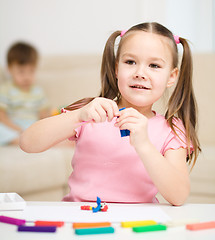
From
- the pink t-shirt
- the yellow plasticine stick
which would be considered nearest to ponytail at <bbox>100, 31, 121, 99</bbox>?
the pink t-shirt

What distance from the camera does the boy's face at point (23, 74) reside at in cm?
258

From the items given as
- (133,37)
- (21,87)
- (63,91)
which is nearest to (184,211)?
(133,37)

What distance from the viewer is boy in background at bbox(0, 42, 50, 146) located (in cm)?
246

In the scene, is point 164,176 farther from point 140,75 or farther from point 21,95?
point 21,95

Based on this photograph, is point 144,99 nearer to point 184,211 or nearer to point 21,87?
point 184,211

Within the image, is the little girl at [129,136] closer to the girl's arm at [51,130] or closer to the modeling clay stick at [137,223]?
the girl's arm at [51,130]

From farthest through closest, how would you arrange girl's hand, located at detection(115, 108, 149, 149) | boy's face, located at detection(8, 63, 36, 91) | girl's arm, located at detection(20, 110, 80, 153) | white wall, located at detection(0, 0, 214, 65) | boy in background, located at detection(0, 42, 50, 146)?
white wall, located at detection(0, 0, 214, 65) → boy's face, located at detection(8, 63, 36, 91) → boy in background, located at detection(0, 42, 50, 146) → girl's arm, located at detection(20, 110, 80, 153) → girl's hand, located at detection(115, 108, 149, 149)

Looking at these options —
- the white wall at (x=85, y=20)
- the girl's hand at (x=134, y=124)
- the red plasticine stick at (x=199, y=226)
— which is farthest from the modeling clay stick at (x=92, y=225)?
the white wall at (x=85, y=20)

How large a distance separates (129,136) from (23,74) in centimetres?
181

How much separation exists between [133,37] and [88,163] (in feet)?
1.15

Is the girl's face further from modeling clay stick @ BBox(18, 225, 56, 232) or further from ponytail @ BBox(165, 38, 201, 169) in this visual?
modeling clay stick @ BBox(18, 225, 56, 232)

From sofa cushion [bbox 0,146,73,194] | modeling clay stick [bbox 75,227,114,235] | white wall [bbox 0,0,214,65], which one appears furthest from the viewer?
white wall [bbox 0,0,214,65]

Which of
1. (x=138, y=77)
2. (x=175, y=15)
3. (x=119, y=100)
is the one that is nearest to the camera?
(x=138, y=77)

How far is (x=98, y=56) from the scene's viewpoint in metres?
2.57
